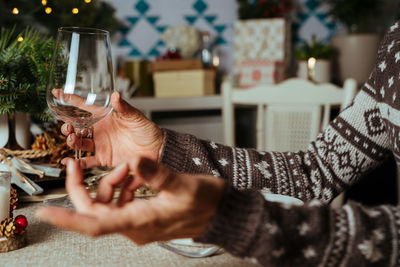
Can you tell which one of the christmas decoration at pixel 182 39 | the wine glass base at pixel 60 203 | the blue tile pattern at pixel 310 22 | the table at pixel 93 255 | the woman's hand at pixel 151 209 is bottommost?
the table at pixel 93 255

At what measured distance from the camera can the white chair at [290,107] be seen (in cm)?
140

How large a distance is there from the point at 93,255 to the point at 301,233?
0.26 meters

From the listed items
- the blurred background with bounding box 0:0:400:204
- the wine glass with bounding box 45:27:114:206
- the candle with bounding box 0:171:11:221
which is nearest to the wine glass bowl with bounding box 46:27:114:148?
the wine glass with bounding box 45:27:114:206

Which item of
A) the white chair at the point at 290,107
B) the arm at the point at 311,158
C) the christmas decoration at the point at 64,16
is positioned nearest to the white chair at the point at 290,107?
the white chair at the point at 290,107

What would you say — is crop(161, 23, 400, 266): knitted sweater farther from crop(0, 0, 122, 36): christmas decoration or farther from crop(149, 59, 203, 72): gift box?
crop(149, 59, 203, 72): gift box

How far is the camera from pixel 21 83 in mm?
767

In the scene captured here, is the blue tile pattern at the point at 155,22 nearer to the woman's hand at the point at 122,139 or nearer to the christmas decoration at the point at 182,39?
the christmas decoration at the point at 182,39

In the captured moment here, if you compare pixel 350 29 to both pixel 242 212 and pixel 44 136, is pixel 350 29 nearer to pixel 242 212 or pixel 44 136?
pixel 44 136

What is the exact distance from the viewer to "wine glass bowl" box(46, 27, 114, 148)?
60 cm

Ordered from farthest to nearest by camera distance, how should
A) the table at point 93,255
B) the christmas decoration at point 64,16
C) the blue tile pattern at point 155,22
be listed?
1. the blue tile pattern at point 155,22
2. the christmas decoration at point 64,16
3. the table at point 93,255

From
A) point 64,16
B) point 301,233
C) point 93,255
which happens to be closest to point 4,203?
point 93,255

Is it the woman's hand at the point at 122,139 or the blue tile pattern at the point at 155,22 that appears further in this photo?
the blue tile pattern at the point at 155,22

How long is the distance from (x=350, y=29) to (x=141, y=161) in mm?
2243

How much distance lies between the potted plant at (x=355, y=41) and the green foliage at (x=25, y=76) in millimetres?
1833
